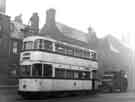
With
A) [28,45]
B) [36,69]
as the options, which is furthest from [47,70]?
[28,45]

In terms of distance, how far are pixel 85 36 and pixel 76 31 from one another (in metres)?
2.69

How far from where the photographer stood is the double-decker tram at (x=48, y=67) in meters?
19.0

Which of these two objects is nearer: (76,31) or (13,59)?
(13,59)

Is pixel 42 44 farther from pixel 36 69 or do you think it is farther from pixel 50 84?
pixel 50 84

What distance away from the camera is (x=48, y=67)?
19594mm

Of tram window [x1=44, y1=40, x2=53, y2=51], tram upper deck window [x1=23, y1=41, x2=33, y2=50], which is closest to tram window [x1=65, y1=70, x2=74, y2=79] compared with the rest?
tram window [x1=44, y1=40, x2=53, y2=51]

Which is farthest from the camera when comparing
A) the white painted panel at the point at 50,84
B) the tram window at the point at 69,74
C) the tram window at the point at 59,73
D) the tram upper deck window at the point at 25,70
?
the tram window at the point at 69,74

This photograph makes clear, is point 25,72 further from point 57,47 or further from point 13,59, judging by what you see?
point 13,59

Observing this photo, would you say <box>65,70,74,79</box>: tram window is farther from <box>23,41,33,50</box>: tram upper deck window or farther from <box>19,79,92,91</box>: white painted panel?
<box>23,41,33,50</box>: tram upper deck window

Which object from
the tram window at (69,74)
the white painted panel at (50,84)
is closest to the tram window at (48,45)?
the white painted panel at (50,84)

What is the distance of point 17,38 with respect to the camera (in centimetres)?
3169

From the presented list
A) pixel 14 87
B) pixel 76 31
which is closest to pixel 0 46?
pixel 14 87

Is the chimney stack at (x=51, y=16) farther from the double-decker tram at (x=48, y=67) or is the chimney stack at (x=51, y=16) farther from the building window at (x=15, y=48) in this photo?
the double-decker tram at (x=48, y=67)

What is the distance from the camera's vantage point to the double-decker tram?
1905 centimetres
